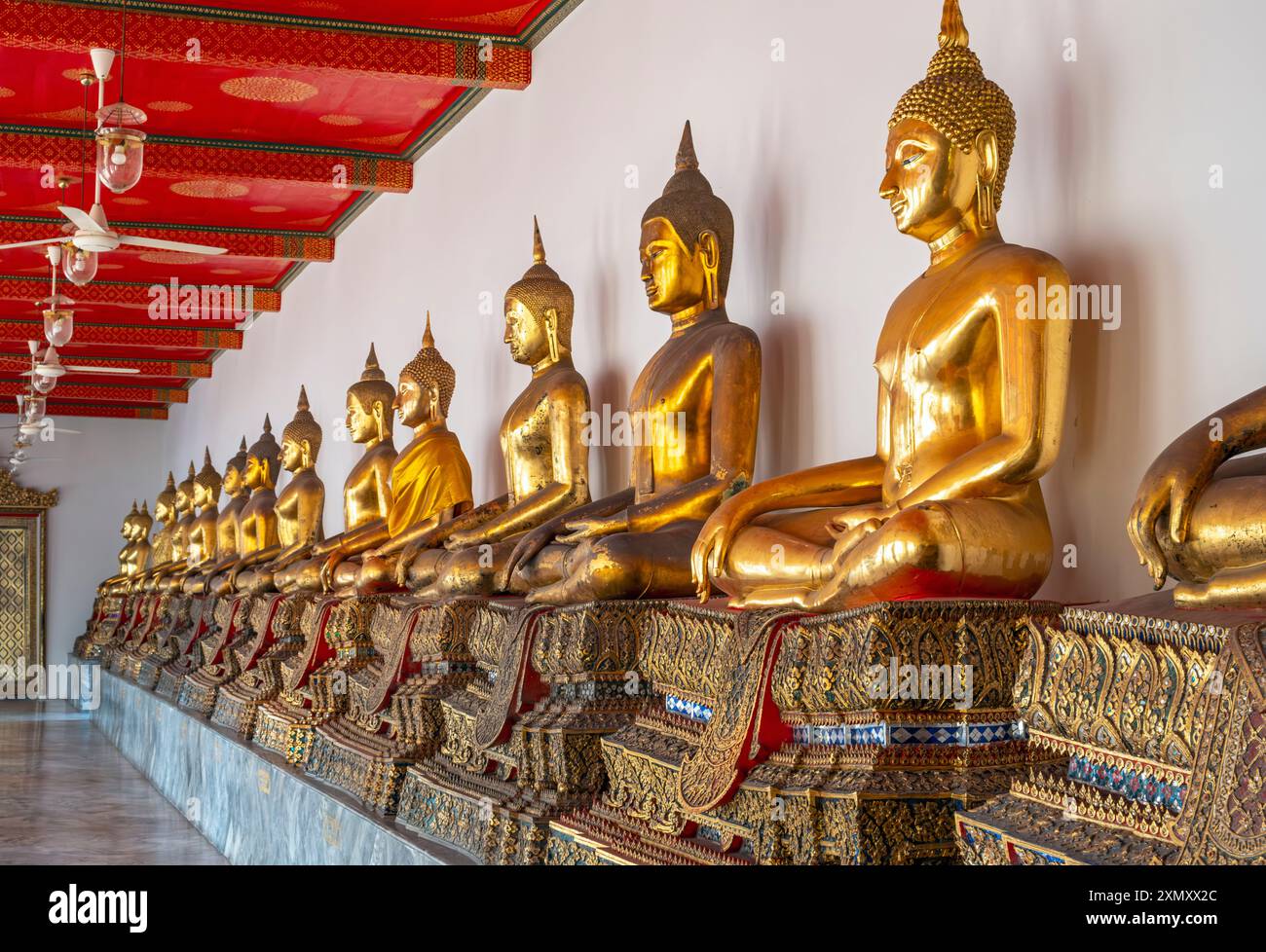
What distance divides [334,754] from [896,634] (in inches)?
127

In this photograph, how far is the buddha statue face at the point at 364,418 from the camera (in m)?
6.80

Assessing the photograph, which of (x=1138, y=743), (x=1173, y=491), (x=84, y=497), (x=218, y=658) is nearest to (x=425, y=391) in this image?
(x=218, y=658)

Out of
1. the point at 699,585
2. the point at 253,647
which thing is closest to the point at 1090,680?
the point at 699,585

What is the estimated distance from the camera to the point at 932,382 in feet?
9.26

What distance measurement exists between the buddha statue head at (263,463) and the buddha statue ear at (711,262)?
19.6 feet

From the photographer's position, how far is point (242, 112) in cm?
755

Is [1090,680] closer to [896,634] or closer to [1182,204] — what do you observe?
[896,634]

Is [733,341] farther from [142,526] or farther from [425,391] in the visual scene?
[142,526]

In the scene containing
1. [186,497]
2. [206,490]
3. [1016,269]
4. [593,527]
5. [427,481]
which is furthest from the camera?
[186,497]

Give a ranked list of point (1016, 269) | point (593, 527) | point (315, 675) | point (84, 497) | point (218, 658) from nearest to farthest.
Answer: point (1016, 269) < point (593, 527) < point (315, 675) < point (218, 658) < point (84, 497)

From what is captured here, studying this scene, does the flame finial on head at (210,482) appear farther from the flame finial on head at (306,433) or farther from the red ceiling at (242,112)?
the flame finial on head at (306,433)

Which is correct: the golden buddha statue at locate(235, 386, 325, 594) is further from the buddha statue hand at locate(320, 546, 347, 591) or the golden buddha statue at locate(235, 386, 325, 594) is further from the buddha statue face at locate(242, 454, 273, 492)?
the buddha statue hand at locate(320, 546, 347, 591)

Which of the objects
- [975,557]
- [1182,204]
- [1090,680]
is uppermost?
[1182,204]

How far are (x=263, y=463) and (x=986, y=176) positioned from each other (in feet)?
24.5
